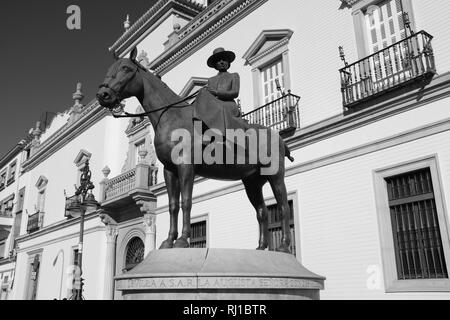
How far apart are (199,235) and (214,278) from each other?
430 inches

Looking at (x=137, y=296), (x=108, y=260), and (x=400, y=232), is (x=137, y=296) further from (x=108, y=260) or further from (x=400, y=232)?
(x=108, y=260)

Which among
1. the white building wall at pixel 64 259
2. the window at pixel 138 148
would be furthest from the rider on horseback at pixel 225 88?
the white building wall at pixel 64 259

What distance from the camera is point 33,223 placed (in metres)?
26.8

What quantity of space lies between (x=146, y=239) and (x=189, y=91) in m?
5.87

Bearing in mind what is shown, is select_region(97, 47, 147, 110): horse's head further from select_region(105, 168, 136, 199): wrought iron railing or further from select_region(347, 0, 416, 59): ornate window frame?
select_region(105, 168, 136, 199): wrought iron railing

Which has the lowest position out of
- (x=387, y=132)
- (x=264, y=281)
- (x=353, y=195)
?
(x=264, y=281)

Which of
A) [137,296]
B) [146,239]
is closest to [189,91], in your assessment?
[146,239]

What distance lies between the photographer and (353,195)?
985cm

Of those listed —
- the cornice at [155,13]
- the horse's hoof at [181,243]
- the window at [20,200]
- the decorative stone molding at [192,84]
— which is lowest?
the horse's hoof at [181,243]

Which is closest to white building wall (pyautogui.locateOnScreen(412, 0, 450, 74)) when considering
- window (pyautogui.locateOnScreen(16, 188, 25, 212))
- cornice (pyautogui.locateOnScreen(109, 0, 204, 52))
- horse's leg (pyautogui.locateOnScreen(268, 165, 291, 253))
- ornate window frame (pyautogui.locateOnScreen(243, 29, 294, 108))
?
ornate window frame (pyautogui.locateOnScreen(243, 29, 294, 108))

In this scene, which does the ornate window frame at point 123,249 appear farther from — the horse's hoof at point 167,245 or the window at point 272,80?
the horse's hoof at point 167,245

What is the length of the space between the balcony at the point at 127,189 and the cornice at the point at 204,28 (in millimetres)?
4386

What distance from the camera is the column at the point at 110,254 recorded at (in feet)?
60.5

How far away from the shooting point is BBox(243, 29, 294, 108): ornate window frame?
12.7 meters
